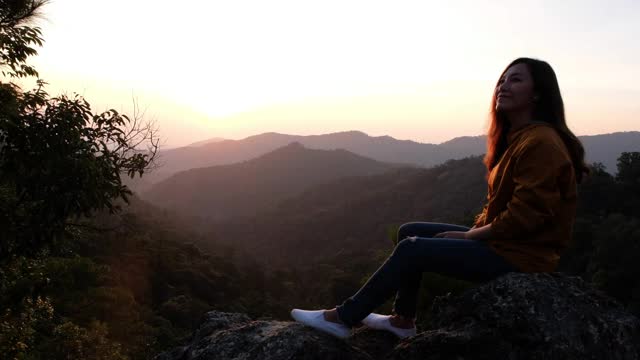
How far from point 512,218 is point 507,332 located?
69 cm

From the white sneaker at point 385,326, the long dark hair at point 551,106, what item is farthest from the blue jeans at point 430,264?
the long dark hair at point 551,106

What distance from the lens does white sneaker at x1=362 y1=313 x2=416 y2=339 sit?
371 centimetres

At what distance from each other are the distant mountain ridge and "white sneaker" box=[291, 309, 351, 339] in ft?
456

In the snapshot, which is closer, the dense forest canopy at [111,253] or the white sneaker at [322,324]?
the white sneaker at [322,324]

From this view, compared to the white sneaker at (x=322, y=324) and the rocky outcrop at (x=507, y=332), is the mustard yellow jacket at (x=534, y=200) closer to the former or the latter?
the rocky outcrop at (x=507, y=332)

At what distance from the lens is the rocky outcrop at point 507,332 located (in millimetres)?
3000

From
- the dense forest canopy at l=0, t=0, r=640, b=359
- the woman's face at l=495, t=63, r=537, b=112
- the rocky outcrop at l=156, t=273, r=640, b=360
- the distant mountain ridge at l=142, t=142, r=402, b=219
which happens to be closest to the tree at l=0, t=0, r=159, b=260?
the dense forest canopy at l=0, t=0, r=640, b=359

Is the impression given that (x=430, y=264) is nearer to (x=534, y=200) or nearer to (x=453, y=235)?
(x=453, y=235)

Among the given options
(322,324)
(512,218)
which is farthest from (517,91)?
(322,324)

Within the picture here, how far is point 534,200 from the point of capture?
9.96ft

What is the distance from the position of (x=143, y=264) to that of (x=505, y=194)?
35.2 metres

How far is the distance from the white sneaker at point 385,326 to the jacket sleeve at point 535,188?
1.10m

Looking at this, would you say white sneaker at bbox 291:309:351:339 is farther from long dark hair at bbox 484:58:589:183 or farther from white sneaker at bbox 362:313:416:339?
long dark hair at bbox 484:58:589:183

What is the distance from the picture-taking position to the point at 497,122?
149 inches
